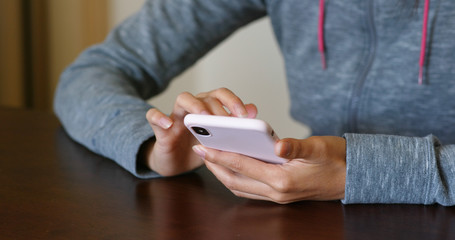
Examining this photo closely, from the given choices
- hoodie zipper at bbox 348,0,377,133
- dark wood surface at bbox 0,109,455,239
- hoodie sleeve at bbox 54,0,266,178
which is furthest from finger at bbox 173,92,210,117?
hoodie zipper at bbox 348,0,377,133

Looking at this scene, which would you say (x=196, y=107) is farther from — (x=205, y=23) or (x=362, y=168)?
(x=205, y=23)

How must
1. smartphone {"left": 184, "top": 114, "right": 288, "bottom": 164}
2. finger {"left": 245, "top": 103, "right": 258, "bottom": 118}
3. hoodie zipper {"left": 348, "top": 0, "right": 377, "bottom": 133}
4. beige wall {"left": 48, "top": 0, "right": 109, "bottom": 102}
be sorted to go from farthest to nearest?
1. beige wall {"left": 48, "top": 0, "right": 109, "bottom": 102}
2. hoodie zipper {"left": 348, "top": 0, "right": 377, "bottom": 133}
3. finger {"left": 245, "top": 103, "right": 258, "bottom": 118}
4. smartphone {"left": 184, "top": 114, "right": 288, "bottom": 164}

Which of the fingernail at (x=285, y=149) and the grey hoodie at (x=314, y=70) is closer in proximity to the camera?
the fingernail at (x=285, y=149)

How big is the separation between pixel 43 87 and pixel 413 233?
209 cm

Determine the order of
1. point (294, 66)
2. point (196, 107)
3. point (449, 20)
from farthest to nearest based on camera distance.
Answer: point (294, 66)
point (449, 20)
point (196, 107)

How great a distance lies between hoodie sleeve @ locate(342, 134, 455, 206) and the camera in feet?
2.12

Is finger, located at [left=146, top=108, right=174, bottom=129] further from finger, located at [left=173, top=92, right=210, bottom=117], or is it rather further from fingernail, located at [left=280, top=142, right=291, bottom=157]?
fingernail, located at [left=280, top=142, right=291, bottom=157]

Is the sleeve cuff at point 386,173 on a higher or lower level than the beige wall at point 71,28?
higher

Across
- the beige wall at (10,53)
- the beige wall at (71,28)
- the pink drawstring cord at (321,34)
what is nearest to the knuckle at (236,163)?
the pink drawstring cord at (321,34)

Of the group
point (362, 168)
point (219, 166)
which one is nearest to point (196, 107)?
point (219, 166)

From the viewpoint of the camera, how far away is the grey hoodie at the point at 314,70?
883 mm

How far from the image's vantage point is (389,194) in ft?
2.13

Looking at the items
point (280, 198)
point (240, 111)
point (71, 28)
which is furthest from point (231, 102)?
point (71, 28)

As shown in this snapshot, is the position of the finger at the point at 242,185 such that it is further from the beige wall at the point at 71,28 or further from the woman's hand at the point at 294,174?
the beige wall at the point at 71,28
